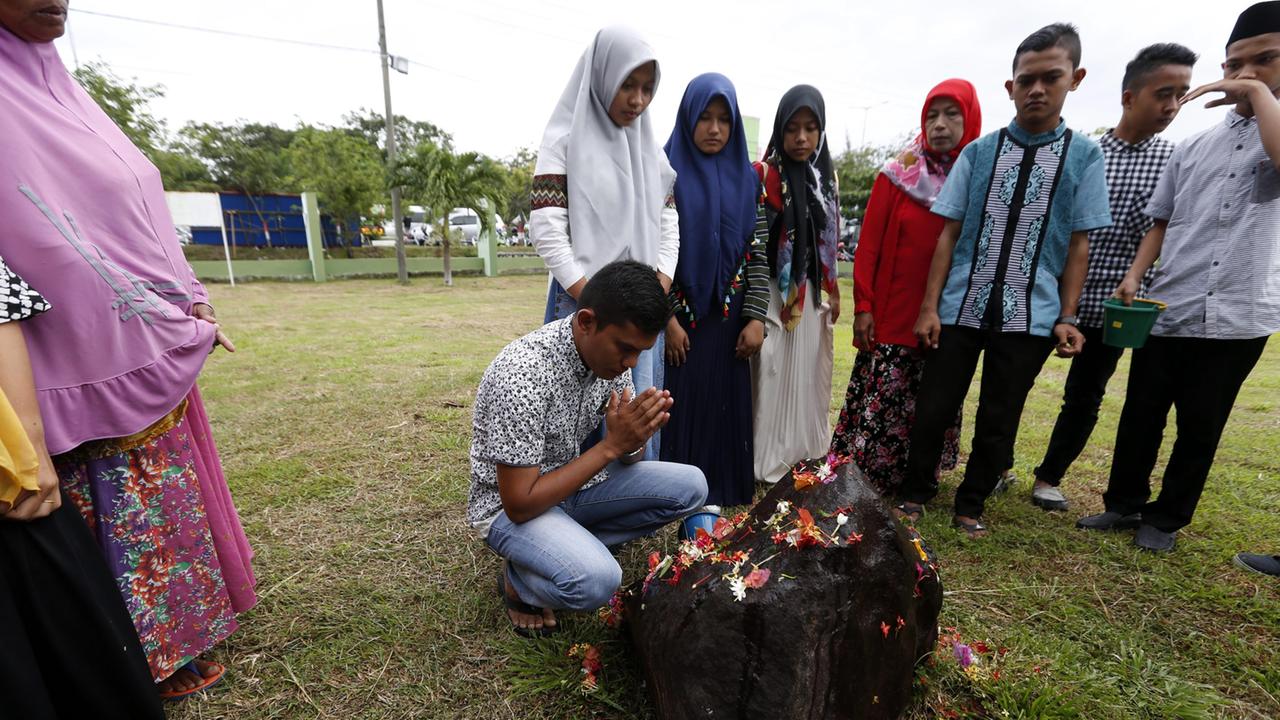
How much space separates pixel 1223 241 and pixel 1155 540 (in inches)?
51.3

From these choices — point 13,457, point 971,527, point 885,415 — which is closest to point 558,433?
point 13,457

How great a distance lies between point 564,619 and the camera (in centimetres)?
217

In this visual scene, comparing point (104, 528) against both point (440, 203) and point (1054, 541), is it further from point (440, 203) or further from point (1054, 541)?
point (440, 203)

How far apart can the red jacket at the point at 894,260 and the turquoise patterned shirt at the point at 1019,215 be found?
194 millimetres

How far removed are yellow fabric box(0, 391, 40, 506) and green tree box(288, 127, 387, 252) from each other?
1765 centimetres

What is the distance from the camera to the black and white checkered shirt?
2.82 metres

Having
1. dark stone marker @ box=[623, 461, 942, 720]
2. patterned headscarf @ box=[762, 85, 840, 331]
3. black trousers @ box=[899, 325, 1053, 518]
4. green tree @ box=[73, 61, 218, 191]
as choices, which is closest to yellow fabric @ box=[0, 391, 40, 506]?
dark stone marker @ box=[623, 461, 942, 720]

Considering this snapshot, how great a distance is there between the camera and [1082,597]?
7.81 ft

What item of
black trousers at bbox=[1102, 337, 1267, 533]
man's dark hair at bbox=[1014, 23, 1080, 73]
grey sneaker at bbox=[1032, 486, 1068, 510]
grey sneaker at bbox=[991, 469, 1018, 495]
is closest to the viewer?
man's dark hair at bbox=[1014, 23, 1080, 73]

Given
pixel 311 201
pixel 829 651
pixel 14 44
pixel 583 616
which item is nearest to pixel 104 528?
pixel 14 44

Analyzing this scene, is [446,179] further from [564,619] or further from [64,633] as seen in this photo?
[64,633]

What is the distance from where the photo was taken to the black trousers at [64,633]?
1.34 meters

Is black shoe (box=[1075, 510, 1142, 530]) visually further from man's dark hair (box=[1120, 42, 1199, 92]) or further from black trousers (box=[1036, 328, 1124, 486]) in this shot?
man's dark hair (box=[1120, 42, 1199, 92])

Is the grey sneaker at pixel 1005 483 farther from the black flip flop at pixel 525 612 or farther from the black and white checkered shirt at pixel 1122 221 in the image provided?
the black flip flop at pixel 525 612
